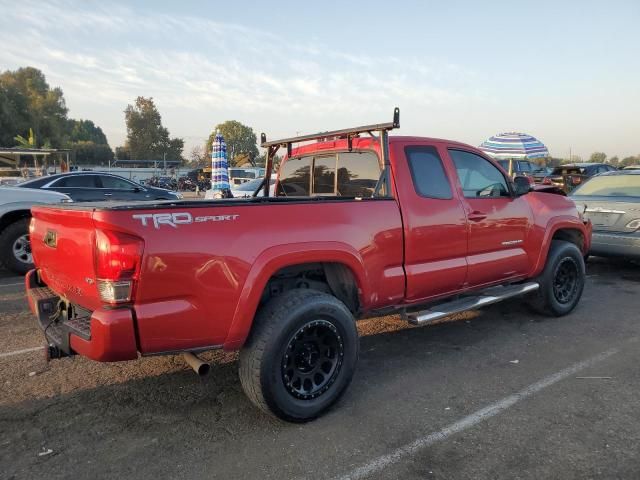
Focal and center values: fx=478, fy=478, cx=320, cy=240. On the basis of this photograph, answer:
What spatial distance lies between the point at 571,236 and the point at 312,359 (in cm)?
415

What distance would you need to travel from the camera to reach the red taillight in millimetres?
2555

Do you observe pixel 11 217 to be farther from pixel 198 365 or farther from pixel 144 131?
pixel 144 131

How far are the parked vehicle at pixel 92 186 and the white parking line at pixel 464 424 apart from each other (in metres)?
8.46

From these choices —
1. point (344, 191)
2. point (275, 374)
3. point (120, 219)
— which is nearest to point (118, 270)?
point (120, 219)

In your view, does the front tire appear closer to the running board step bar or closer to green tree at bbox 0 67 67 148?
the running board step bar

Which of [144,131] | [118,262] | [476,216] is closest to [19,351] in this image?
[118,262]

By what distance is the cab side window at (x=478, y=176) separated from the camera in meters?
4.54

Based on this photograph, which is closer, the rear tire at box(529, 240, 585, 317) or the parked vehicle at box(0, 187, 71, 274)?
the rear tire at box(529, 240, 585, 317)

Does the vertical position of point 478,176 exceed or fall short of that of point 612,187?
it exceeds it

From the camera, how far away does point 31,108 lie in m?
56.6

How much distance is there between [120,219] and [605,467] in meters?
2.99

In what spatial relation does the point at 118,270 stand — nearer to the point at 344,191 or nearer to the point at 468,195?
the point at 344,191

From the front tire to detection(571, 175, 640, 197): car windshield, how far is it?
21.6 feet

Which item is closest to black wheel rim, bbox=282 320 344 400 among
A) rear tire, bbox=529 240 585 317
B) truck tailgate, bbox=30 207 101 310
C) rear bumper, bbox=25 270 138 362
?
rear bumper, bbox=25 270 138 362
